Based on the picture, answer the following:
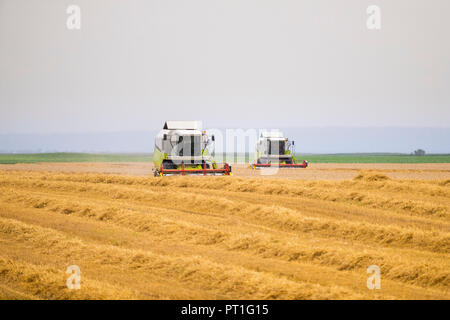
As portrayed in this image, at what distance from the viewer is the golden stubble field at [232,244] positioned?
26.2 feet

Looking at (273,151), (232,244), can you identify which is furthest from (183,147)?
(232,244)

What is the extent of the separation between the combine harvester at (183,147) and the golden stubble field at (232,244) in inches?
318

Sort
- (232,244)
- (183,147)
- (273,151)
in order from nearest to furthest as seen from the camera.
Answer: (232,244) → (183,147) → (273,151)

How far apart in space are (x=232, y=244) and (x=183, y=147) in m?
17.3

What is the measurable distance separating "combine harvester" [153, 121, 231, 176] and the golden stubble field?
808 cm

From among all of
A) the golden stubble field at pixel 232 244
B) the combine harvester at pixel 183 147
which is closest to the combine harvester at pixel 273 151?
the combine harvester at pixel 183 147

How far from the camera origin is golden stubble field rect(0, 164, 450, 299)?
26.2ft

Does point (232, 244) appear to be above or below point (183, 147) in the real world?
below

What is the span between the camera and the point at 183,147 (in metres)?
28.0

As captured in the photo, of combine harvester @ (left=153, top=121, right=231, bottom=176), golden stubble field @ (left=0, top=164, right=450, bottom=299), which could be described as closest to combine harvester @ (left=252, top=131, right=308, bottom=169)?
combine harvester @ (left=153, top=121, right=231, bottom=176)

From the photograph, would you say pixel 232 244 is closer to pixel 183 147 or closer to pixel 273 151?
pixel 183 147

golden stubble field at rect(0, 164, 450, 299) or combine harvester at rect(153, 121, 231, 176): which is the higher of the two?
combine harvester at rect(153, 121, 231, 176)

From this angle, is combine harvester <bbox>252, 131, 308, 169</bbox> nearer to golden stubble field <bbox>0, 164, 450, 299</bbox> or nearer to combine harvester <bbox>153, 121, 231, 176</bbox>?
combine harvester <bbox>153, 121, 231, 176</bbox>
